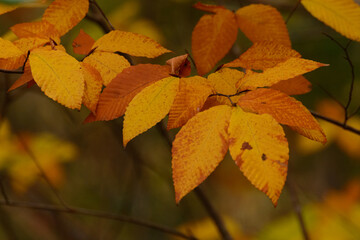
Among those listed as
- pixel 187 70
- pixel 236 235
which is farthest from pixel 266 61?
pixel 236 235

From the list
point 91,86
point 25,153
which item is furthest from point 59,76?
point 25,153

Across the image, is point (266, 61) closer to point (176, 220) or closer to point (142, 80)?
point (142, 80)

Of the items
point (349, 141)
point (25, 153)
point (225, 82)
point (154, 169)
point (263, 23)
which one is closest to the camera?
point (225, 82)

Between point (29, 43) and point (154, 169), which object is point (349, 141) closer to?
point (154, 169)

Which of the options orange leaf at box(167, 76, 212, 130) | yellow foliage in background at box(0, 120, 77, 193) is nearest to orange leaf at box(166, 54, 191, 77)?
orange leaf at box(167, 76, 212, 130)

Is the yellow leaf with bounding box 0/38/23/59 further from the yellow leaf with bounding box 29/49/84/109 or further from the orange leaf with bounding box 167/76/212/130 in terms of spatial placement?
the orange leaf with bounding box 167/76/212/130

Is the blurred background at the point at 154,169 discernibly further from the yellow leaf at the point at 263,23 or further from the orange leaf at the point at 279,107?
the orange leaf at the point at 279,107
